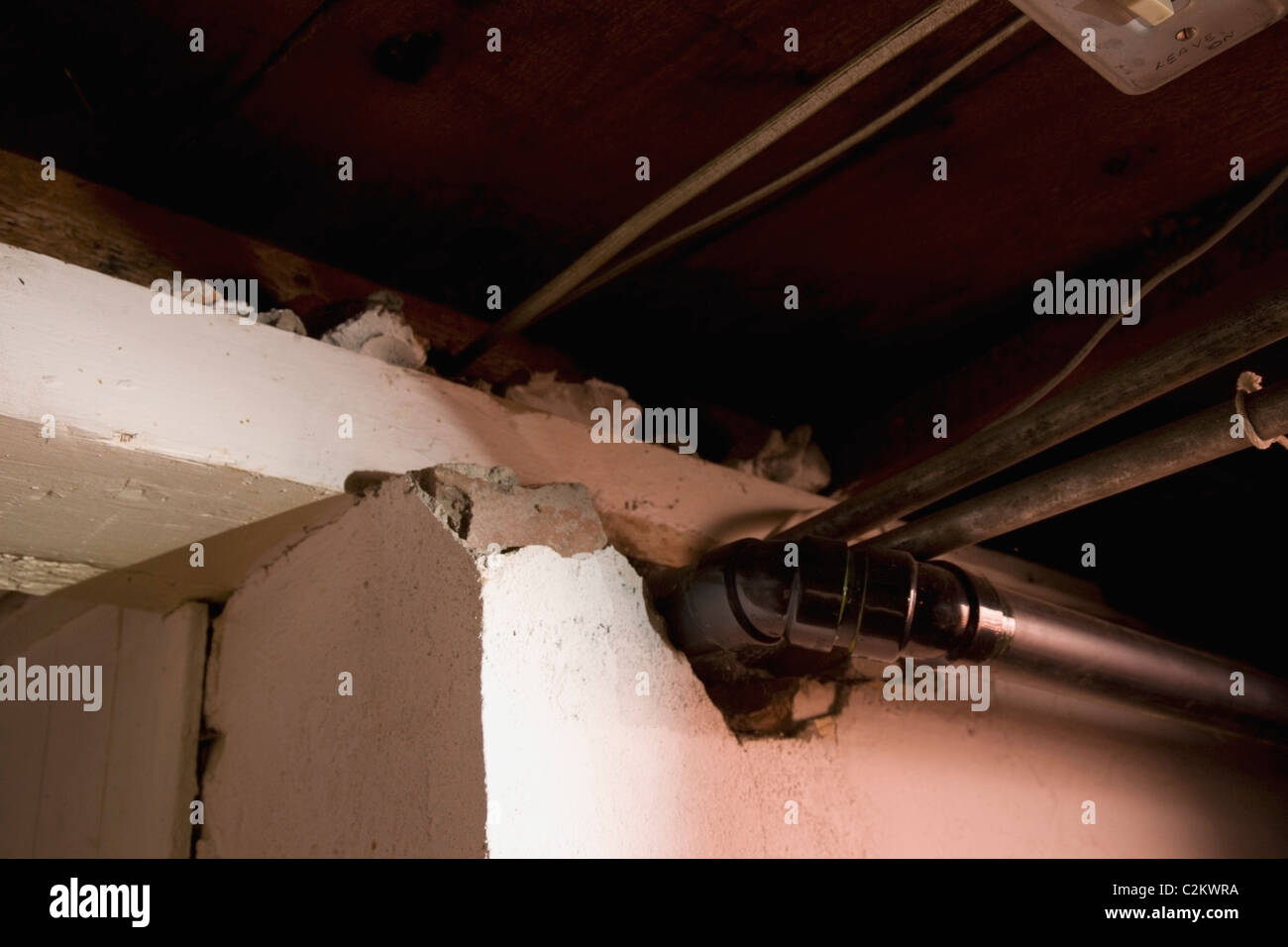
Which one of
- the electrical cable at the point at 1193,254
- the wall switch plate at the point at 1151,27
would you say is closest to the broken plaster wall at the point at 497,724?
the electrical cable at the point at 1193,254

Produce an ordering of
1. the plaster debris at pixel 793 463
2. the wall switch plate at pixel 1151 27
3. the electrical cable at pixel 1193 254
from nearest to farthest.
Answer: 1. the wall switch plate at pixel 1151 27
2. the electrical cable at pixel 1193 254
3. the plaster debris at pixel 793 463

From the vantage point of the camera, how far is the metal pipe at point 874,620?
95 centimetres

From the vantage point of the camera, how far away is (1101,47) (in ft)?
2.13

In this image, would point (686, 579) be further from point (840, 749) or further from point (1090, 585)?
point (1090, 585)

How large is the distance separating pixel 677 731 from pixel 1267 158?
0.82 m

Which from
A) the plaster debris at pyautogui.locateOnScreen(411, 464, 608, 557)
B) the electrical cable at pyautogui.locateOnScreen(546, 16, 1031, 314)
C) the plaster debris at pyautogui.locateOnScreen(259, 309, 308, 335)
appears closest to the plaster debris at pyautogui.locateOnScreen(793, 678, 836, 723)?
the plaster debris at pyautogui.locateOnScreen(411, 464, 608, 557)

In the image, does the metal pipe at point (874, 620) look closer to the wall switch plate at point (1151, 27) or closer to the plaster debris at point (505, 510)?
the plaster debris at point (505, 510)

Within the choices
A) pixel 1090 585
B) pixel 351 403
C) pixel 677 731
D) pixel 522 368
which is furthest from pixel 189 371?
pixel 1090 585

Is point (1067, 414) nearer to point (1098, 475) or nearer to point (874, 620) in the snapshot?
point (1098, 475)

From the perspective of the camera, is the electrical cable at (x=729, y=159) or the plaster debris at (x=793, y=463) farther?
the plaster debris at (x=793, y=463)

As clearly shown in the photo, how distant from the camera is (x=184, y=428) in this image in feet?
2.75

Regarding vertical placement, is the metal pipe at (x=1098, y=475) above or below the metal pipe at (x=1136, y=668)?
above

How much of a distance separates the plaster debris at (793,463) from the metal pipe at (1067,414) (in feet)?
0.76

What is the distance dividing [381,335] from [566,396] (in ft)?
0.81
